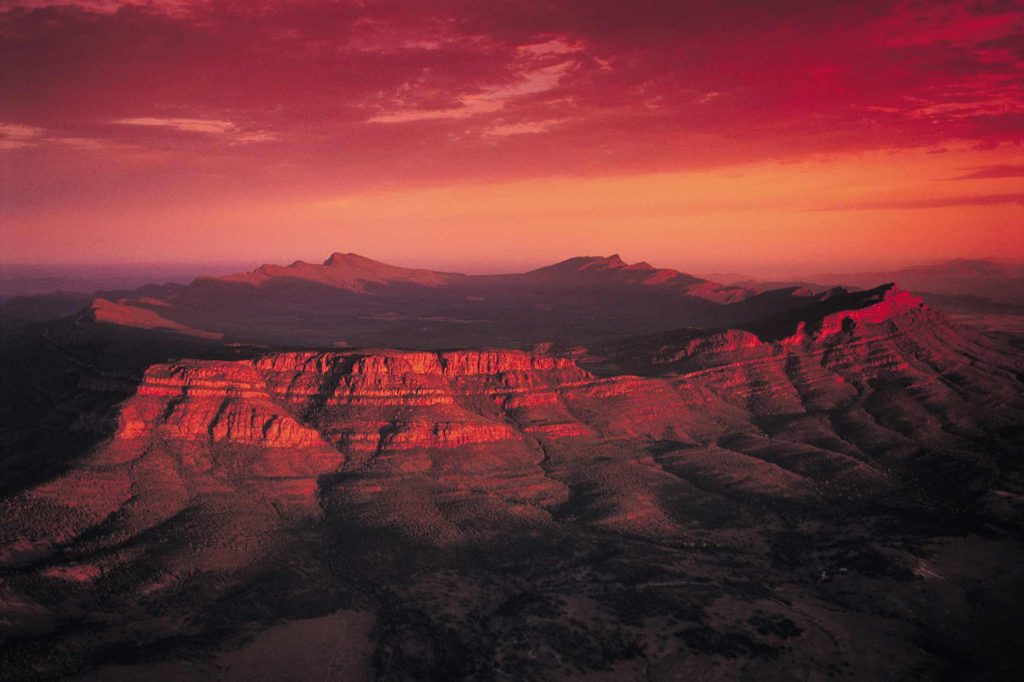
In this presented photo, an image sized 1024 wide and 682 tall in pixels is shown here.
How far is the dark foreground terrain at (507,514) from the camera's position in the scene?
217ft

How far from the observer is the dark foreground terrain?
66000 mm

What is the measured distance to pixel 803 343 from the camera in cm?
16325

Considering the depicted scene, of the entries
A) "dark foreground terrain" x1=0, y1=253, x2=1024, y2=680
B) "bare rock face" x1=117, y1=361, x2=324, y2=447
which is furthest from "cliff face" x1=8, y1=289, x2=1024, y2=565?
"dark foreground terrain" x1=0, y1=253, x2=1024, y2=680

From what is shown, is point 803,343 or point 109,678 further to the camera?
point 803,343

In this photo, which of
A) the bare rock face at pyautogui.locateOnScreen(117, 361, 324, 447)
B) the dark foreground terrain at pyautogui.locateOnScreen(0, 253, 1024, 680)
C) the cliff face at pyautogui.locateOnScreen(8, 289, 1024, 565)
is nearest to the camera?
the dark foreground terrain at pyautogui.locateOnScreen(0, 253, 1024, 680)

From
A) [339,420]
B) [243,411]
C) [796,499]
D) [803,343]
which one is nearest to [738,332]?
[803,343]

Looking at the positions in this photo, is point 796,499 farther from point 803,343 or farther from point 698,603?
point 803,343

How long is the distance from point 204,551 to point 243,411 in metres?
32.2

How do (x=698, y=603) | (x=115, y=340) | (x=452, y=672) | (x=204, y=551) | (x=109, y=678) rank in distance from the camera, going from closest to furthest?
(x=109, y=678)
(x=452, y=672)
(x=698, y=603)
(x=204, y=551)
(x=115, y=340)

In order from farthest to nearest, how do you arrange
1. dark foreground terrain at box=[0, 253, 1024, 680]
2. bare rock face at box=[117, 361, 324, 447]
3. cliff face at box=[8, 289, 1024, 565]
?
bare rock face at box=[117, 361, 324, 447] → cliff face at box=[8, 289, 1024, 565] → dark foreground terrain at box=[0, 253, 1024, 680]

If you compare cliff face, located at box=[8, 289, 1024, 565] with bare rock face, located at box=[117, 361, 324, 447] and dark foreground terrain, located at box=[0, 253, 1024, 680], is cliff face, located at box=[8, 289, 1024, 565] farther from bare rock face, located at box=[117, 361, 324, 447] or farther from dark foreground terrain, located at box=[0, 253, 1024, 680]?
dark foreground terrain, located at box=[0, 253, 1024, 680]

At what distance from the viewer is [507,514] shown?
9650cm

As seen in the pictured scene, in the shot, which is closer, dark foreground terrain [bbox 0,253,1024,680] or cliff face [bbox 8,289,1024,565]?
dark foreground terrain [bbox 0,253,1024,680]

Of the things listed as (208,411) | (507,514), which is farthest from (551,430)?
(208,411)
